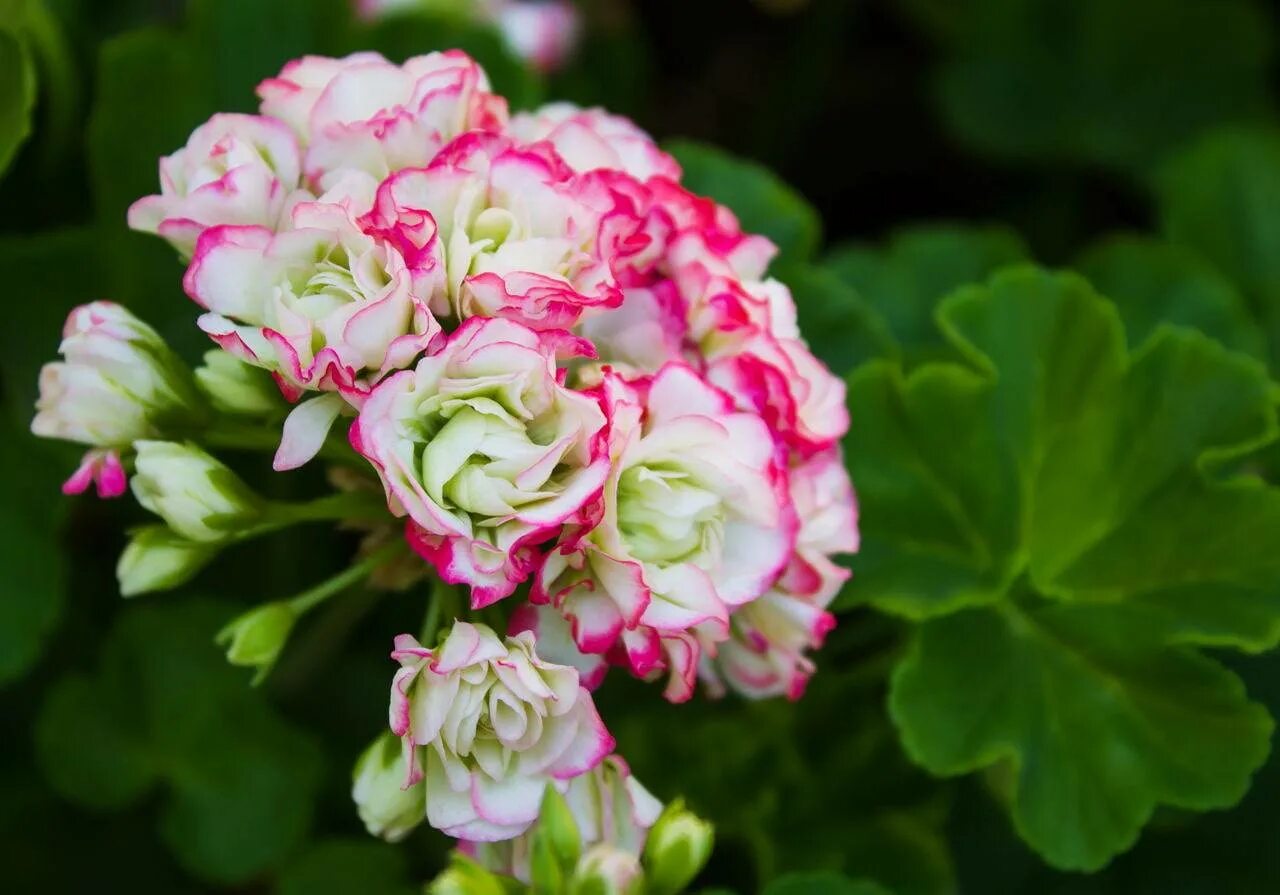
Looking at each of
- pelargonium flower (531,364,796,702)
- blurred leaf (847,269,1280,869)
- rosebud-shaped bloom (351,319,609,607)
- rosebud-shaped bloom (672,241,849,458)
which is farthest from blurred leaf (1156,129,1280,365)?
rosebud-shaped bloom (351,319,609,607)

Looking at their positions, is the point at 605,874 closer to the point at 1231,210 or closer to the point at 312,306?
the point at 312,306

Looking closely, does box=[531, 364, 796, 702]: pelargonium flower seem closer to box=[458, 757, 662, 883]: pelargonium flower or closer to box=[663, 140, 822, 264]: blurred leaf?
box=[458, 757, 662, 883]: pelargonium flower

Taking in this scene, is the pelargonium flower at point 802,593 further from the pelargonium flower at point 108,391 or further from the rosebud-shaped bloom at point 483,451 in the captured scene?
the pelargonium flower at point 108,391

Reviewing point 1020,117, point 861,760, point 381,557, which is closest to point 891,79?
point 1020,117

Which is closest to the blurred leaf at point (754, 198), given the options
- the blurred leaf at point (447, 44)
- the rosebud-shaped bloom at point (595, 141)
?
Result: the blurred leaf at point (447, 44)

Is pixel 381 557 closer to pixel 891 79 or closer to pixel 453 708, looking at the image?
pixel 453 708

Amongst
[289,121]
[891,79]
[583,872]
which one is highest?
[289,121]
